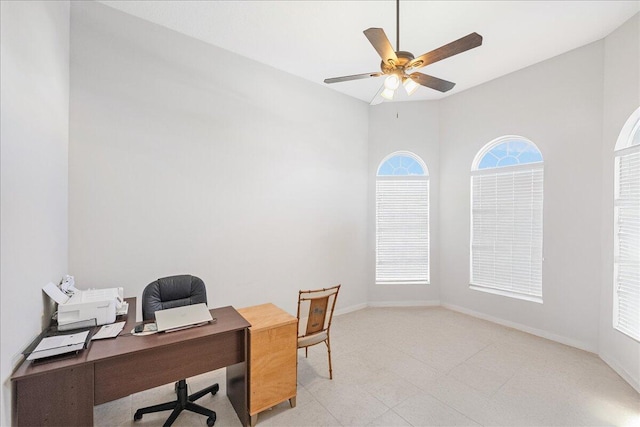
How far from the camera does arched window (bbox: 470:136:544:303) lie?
3672 mm

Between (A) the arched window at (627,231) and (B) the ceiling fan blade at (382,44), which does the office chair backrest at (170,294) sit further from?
(A) the arched window at (627,231)

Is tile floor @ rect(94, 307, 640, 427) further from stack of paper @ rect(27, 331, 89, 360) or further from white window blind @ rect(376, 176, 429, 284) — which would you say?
white window blind @ rect(376, 176, 429, 284)

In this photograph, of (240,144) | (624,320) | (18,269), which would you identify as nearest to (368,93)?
(240,144)

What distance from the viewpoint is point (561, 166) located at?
337 centimetres

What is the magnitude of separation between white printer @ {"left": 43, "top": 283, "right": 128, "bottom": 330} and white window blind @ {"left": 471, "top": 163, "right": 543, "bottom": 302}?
4.55 m

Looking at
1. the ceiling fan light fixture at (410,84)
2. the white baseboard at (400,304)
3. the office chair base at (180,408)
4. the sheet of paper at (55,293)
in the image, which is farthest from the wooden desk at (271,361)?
the white baseboard at (400,304)

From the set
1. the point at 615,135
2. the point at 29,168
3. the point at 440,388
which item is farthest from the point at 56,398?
the point at 615,135

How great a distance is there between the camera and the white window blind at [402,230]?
4.71 m

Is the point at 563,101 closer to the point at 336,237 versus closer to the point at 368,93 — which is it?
the point at 368,93

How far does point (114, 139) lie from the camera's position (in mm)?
2566

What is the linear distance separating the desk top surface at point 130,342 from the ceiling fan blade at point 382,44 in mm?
2163

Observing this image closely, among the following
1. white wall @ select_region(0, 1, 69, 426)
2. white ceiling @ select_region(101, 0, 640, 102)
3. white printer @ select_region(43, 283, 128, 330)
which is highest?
white ceiling @ select_region(101, 0, 640, 102)

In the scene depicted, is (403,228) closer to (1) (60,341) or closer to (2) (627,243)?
(2) (627,243)

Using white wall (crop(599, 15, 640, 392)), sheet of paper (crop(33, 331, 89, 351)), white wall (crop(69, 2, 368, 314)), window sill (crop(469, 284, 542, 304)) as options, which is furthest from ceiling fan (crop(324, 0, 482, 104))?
window sill (crop(469, 284, 542, 304))
